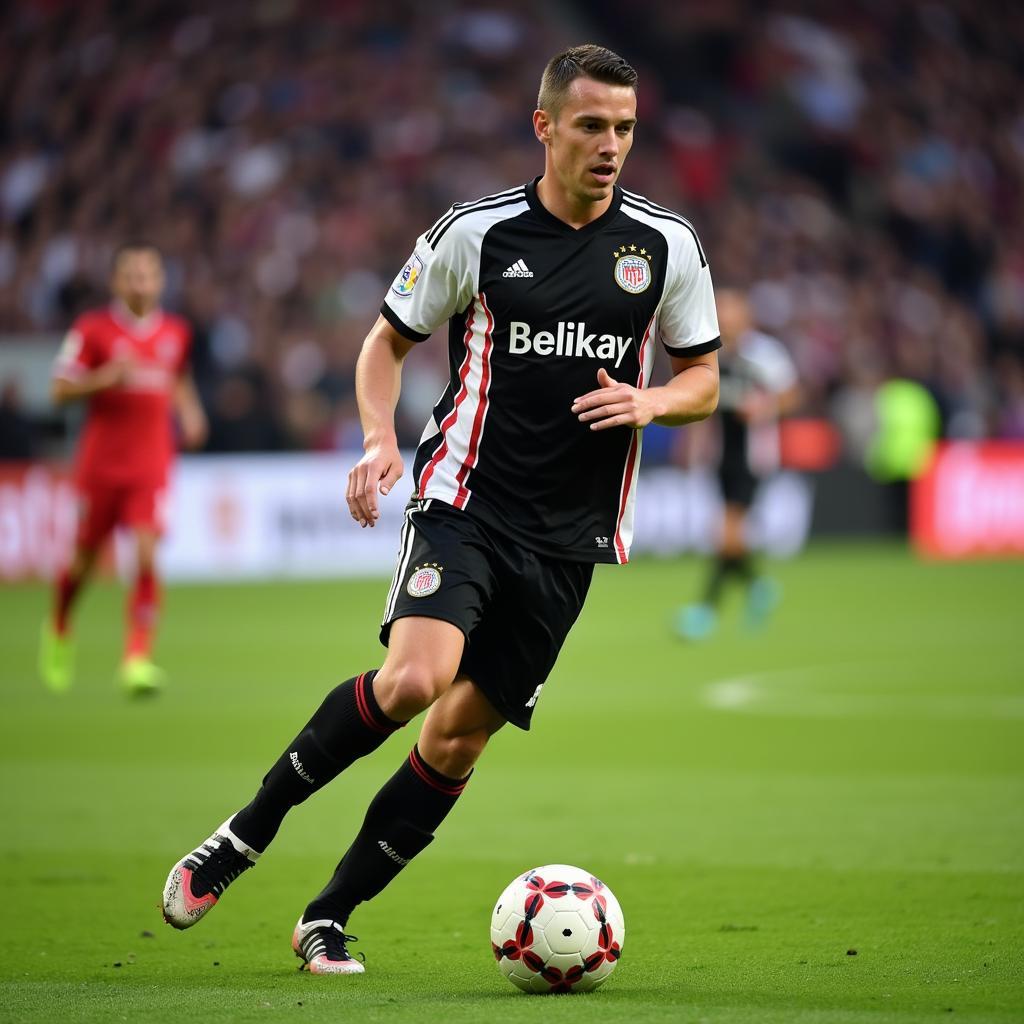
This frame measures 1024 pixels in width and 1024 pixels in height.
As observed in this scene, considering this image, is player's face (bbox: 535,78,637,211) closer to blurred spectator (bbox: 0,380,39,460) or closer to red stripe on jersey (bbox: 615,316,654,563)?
red stripe on jersey (bbox: 615,316,654,563)

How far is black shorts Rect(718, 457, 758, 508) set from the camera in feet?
50.3

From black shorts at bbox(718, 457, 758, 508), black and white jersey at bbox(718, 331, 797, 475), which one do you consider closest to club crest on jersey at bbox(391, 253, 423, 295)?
black and white jersey at bbox(718, 331, 797, 475)

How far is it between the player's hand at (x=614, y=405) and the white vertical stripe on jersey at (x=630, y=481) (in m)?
0.29

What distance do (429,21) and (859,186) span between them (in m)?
6.98

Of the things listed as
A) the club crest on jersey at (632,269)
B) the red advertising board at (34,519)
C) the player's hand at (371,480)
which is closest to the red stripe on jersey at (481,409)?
the player's hand at (371,480)

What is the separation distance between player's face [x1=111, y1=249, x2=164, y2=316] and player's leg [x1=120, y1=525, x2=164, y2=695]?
1.39 meters

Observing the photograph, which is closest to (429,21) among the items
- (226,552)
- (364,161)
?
(364,161)

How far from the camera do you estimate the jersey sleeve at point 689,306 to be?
16.4 feet

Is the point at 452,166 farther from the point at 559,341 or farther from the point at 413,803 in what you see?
the point at 413,803

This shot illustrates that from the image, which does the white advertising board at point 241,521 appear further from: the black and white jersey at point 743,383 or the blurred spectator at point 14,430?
the black and white jersey at point 743,383

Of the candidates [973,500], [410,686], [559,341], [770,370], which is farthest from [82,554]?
[973,500]

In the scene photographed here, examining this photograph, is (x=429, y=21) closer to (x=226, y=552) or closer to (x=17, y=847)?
(x=226, y=552)

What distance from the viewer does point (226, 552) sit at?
66.8ft

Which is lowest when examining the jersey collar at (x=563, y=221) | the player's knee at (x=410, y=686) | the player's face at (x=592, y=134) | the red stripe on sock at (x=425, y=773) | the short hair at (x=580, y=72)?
the red stripe on sock at (x=425, y=773)
